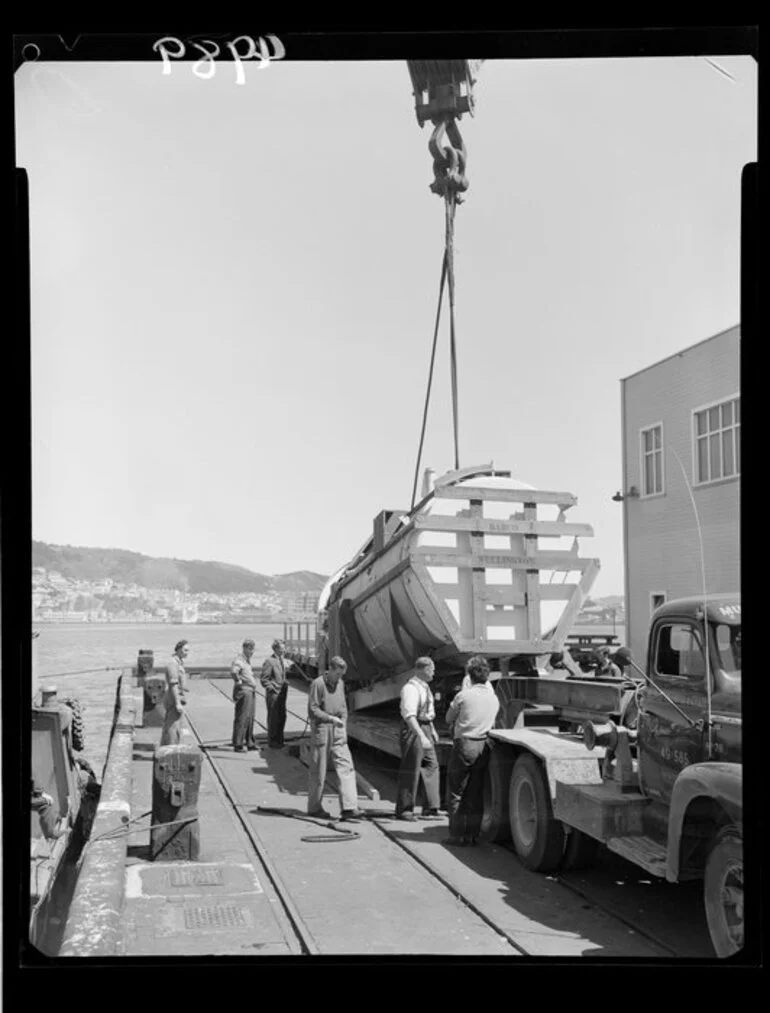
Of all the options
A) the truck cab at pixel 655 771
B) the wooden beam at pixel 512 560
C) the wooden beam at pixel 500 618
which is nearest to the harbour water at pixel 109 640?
the wooden beam at pixel 512 560

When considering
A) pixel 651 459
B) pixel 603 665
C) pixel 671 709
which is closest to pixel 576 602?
pixel 603 665

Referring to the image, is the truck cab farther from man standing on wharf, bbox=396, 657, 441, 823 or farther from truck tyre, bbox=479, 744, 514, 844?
man standing on wharf, bbox=396, 657, 441, 823

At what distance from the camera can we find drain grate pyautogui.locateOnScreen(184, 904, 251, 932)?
5082mm

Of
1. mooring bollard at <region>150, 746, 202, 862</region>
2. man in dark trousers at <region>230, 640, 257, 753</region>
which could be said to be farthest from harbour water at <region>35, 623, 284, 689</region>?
man in dark trousers at <region>230, 640, 257, 753</region>

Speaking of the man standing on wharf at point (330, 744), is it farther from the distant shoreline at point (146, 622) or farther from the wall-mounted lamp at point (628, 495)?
the wall-mounted lamp at point (628, 495)

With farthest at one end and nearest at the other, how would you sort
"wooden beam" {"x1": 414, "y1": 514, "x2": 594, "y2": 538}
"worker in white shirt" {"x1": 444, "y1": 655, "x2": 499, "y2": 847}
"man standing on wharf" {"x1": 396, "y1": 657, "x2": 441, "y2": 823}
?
"man standing on wharf" {"x1": 396, "y1": 657, "x2": 441, "y2": 823} < "wooden beam" {"x1": 414, "y1": 514, "x2": 594, "y2": 538} < "worker in white shirt" {"x1": 444, "y1": 655, "x2": 499, "y2": 847}

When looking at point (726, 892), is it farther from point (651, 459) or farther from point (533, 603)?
point (533, 603)

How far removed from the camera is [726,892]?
15.3 feet

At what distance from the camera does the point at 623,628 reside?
6.60 m

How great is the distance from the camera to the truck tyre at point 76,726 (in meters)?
11.3

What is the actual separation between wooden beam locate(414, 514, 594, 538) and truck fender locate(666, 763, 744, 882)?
11.5 feet

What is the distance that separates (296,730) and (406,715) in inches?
149

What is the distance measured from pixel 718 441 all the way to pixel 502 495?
3622 millimetres
